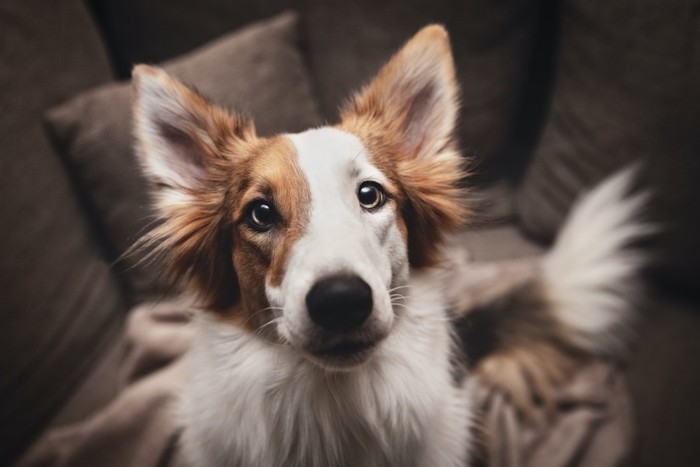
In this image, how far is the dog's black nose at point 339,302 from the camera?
0.70 meters

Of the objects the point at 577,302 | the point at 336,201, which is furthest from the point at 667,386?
the point at 336,201

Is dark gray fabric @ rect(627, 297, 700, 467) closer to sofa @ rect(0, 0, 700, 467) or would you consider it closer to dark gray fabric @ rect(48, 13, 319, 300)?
sofa @ rect(0, 0, 700, 467)

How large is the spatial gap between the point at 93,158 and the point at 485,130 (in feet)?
3.58

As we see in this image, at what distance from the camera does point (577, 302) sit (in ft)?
4.80

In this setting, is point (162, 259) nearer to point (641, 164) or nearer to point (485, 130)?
point (485, 130)

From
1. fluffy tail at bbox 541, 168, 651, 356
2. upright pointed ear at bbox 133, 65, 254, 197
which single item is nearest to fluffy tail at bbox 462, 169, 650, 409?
fluffy tail at bbox 541, 168, 651, 356

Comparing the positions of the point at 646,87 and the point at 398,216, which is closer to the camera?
the point at 398,216

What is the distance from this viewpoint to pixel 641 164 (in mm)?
1374

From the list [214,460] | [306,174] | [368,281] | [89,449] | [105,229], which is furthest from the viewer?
[105,229]

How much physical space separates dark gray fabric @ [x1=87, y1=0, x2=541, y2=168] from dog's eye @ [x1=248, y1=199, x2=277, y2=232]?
1.31 ft

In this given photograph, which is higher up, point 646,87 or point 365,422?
point 646,87

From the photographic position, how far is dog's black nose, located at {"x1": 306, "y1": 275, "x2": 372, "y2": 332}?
70 centimetres

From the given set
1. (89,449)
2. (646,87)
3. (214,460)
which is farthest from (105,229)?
(646,87)

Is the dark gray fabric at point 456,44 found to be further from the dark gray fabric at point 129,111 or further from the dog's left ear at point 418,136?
the dog's left ear at point 418,136
